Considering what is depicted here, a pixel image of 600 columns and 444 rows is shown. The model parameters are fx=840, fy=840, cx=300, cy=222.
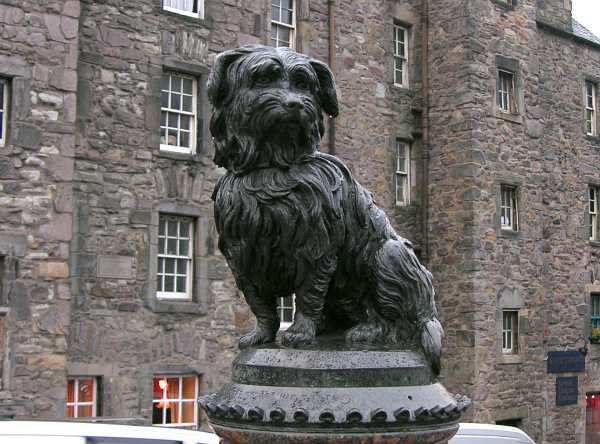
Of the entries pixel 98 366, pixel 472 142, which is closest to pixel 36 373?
pixel 98 366

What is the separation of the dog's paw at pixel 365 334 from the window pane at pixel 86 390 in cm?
1127

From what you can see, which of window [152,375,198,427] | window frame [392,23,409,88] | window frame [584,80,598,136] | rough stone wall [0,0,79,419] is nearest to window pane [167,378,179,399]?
window [152,375,198,427]

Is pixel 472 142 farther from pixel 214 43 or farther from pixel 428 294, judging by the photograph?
pixel 428 294

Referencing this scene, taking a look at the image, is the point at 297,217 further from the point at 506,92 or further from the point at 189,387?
the point at 506,92

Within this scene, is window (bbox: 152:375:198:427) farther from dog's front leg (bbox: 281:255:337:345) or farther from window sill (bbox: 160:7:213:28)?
dog's front leg (bbox: 281:255:337:345)

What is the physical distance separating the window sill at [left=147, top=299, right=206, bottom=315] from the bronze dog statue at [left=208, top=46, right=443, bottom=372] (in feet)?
37.0

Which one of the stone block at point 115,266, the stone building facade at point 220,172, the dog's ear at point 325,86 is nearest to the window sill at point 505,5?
the stone building facade at point 220,172

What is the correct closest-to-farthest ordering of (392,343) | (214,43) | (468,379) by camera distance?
1. (392,343)
2. (214,43)
3. (468,379)

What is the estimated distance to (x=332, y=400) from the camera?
3254 mm

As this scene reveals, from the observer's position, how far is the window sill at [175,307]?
1481 centimetres

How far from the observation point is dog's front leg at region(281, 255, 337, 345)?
3555mm

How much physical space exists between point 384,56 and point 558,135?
608 cm

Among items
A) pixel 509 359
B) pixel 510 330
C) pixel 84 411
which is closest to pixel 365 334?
pixel 84 411

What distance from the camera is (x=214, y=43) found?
16328 millimetres
